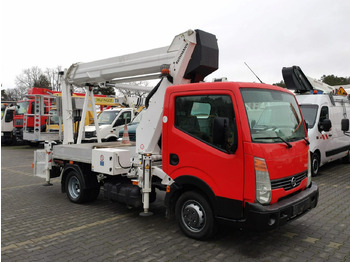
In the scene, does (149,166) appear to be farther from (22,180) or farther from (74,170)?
(22,180)

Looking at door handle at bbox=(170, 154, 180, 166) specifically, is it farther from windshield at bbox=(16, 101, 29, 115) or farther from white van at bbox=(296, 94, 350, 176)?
windshield at bbox=(16, 101, 29, 115)

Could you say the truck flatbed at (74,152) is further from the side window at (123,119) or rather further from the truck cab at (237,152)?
the side window at (123,119)

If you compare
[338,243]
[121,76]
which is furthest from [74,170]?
[338,243]

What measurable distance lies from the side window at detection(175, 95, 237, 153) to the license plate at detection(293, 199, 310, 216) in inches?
44.3

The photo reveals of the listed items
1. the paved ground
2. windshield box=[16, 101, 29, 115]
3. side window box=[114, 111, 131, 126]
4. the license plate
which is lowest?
the paved ground

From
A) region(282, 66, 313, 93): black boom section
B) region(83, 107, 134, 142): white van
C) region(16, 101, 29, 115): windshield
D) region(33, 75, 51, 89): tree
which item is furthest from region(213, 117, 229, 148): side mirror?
region(33, 75, 51, 89): tree

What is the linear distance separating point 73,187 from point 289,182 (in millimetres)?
4402

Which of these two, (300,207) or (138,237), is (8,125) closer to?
(138,237)

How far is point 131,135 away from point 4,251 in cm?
704

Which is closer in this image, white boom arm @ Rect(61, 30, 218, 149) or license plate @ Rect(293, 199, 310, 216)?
license plate @ Rect(293, 199, 310, 216)

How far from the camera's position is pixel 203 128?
409cm

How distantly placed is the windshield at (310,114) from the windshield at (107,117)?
8753 mm

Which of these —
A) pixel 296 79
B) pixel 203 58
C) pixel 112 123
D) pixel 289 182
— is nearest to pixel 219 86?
pixel 203 58

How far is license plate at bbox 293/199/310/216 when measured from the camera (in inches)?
151
